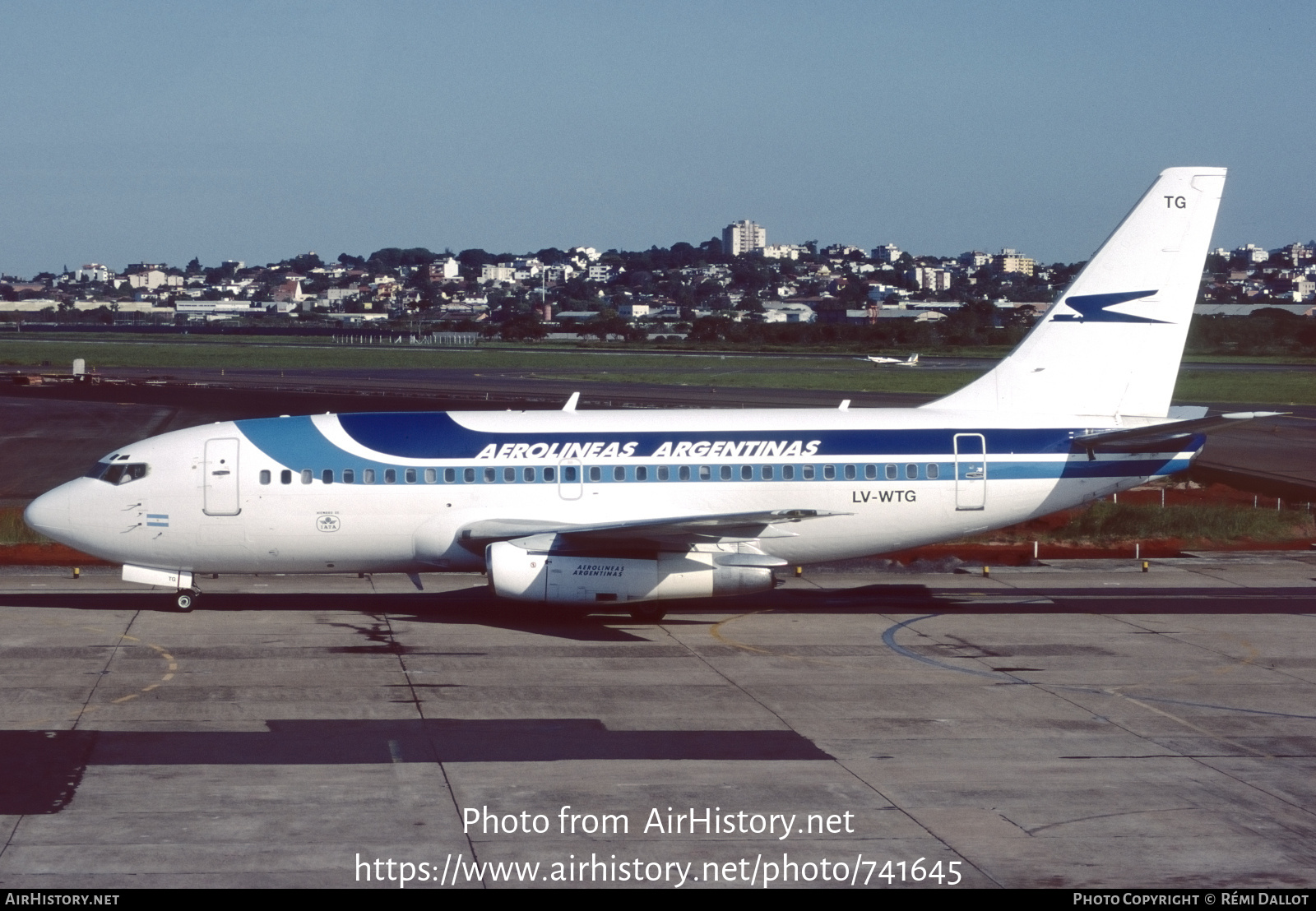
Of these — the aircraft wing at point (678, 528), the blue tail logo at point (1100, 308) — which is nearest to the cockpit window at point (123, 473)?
the aircraft wing at point (678, 528)

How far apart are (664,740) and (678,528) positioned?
7.61m

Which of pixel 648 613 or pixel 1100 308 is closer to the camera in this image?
pixel 648 613

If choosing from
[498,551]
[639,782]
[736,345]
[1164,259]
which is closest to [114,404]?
[498,551]

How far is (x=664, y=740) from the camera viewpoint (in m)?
19.9

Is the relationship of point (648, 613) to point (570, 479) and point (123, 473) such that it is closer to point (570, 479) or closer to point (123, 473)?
point (570, 479)

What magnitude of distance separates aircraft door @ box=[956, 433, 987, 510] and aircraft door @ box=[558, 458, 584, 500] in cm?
761

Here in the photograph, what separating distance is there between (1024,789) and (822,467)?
12585mm

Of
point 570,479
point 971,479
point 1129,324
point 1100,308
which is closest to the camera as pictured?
point 570,479

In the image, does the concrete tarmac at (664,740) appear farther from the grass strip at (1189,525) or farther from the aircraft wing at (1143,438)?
the grass strip at (1189,525)

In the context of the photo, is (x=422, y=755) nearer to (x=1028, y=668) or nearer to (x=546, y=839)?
(x=546, y=839)

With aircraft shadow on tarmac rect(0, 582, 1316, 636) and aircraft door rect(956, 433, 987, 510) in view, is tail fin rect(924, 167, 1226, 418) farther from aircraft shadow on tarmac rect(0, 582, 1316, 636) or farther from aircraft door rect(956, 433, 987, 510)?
aircraft shadow on tarmac rect(0, 582, 1316, 636)

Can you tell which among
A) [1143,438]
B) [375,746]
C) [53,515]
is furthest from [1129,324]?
[53,515]

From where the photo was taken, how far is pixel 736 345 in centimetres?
17250

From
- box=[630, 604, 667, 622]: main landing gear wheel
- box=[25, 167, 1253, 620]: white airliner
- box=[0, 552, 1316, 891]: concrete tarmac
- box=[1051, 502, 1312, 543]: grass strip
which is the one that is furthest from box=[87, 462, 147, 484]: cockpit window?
box=[1051, 502, 1312, 543]: grass strip
